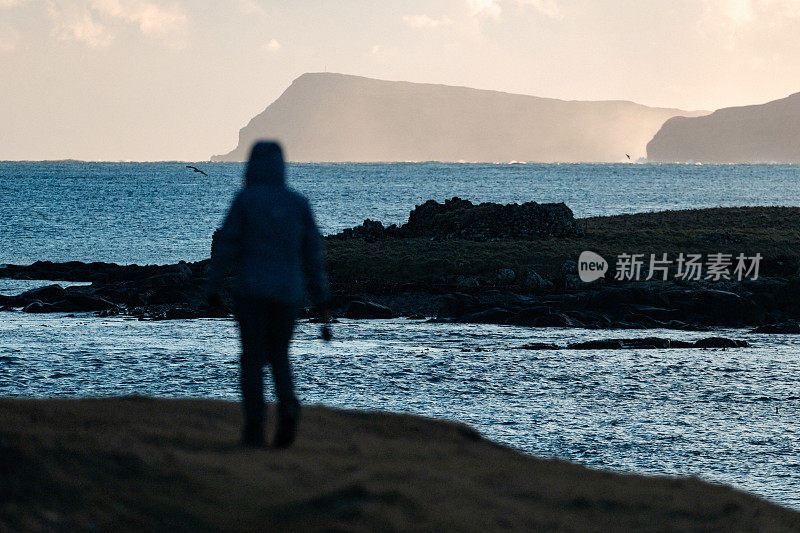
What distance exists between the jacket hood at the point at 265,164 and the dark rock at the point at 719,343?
20.8m

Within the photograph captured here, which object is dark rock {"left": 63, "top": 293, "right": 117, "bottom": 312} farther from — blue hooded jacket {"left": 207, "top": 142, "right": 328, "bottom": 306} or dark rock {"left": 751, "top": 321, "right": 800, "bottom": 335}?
blue hooded jacket {"left": 207, "top": 142, "right": 328, "bottom": 306}

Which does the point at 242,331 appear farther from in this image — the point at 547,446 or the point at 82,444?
the point at 547,446

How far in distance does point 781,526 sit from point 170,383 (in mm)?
15190

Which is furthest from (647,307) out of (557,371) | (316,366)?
(316,366)

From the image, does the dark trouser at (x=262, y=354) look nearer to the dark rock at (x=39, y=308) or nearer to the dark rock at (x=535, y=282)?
the dark rock at (x=39, y=308)

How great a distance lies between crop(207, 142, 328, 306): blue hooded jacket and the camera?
8.16 m

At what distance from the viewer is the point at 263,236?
8.21 metres

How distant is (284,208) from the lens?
27.0 ft

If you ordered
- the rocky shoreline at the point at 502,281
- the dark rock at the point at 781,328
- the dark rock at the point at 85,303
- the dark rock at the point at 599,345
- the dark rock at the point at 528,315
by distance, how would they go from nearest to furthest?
1. the dark rock at the point at 599,345
2. the dark rock at the point at 781,328
3. the dark rock at the point at 528,315
4. the rocky shoreline at the point at 502,281
5. the dark rock at the point at 85,303

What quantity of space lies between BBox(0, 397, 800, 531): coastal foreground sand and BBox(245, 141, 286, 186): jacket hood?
2.10 meters

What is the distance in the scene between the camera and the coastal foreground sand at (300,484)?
623cm

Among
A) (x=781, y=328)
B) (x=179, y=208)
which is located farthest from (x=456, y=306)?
(x=179, y=208)

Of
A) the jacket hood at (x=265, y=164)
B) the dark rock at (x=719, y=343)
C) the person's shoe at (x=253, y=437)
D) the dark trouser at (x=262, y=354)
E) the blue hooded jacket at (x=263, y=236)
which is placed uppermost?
the jacket hood at (x=265, y=164)

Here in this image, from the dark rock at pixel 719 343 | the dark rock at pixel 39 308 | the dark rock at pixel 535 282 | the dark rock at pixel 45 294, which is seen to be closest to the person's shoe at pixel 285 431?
the dark rock at pixel 719 343
